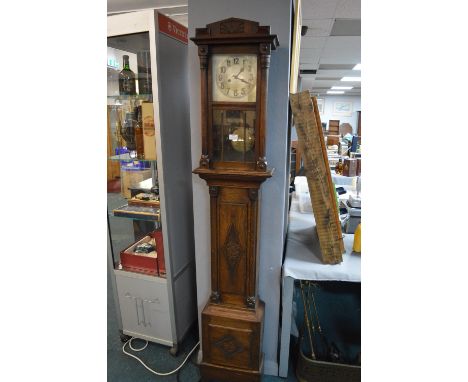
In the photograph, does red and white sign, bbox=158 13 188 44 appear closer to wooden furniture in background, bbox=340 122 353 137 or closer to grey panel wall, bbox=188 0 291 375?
grey panel wall, bbox=188 0 291 375

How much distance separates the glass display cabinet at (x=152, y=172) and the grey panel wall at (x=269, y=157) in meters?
0.21

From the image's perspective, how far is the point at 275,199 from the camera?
142 cm

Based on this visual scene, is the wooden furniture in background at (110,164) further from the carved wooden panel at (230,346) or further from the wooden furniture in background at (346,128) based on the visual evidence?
the wooden furniture in background at (346,128)

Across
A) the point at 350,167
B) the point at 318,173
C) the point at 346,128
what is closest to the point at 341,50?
the point at 350,167

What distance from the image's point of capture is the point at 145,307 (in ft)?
6.00

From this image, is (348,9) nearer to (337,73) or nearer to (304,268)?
(304,268)

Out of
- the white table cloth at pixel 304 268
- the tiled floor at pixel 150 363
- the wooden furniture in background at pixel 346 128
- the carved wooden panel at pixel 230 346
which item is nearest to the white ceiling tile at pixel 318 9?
the white table cloth at pixel 304 268

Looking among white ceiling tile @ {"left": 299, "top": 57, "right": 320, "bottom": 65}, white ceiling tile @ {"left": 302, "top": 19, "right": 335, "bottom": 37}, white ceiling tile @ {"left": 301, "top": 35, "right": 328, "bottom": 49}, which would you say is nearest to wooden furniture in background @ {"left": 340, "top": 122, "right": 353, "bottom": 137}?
white ceiling tile @ {"left": 299, "top": 57, "right": 320, "bottom": 65}

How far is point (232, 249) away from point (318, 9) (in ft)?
9.24

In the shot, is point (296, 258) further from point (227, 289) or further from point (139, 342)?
point (139, 342)

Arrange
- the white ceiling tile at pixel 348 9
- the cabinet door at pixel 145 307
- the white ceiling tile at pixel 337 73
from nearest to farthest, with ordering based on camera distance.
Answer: the cabinet door at pixel 145 307
the white ceiling tile at pixel 348 9
the white ceiling tile at pixel 337 73

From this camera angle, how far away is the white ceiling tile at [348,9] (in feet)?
9.25

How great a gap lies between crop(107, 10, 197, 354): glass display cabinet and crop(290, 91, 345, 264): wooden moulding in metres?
0.67

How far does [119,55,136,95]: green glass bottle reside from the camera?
5.56 ft
